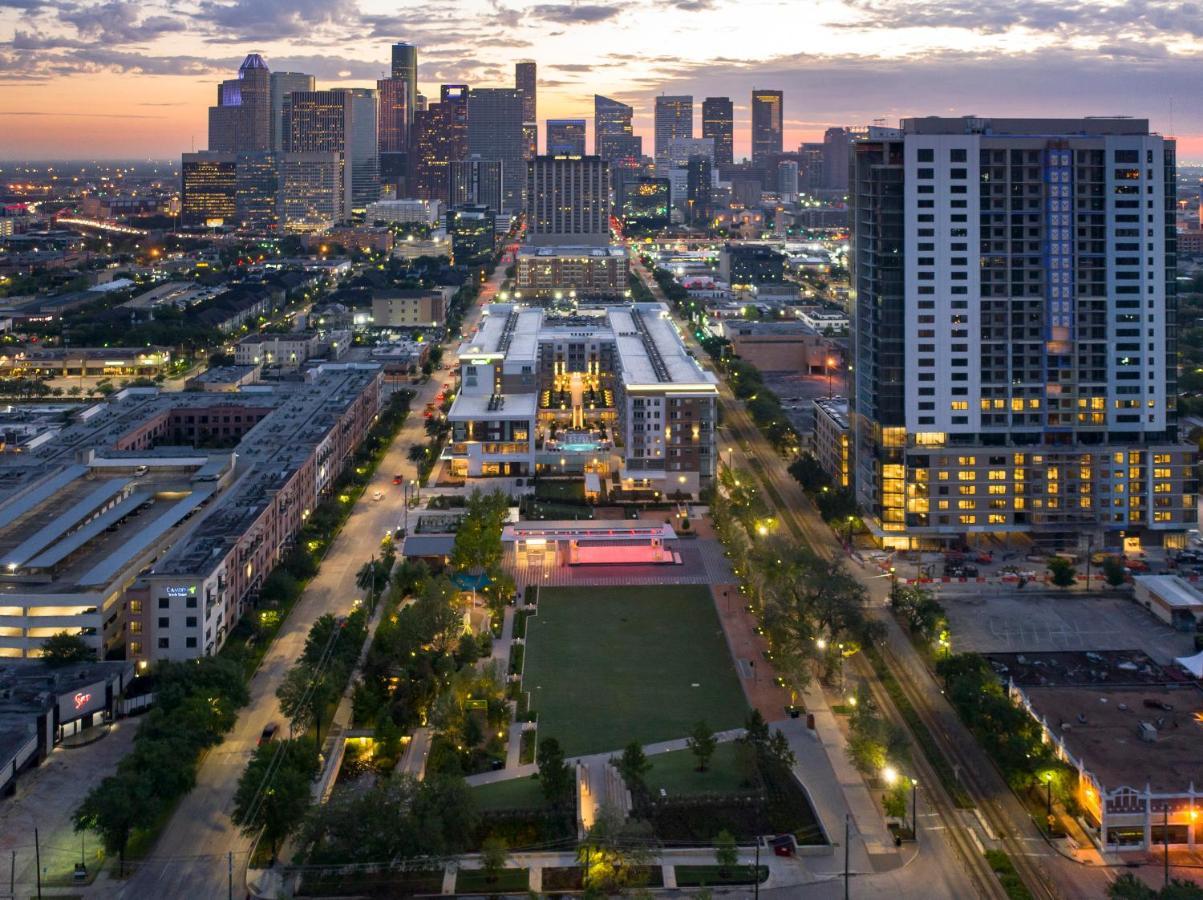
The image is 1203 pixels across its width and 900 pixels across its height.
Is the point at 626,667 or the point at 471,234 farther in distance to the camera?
the point at 471,234

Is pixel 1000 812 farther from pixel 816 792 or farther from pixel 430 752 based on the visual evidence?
pixel 430 752

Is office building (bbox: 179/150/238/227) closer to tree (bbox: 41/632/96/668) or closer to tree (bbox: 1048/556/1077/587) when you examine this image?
tree (bbox: 41/632/96/668)

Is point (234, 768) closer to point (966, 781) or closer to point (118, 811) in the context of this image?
point (118, 811)

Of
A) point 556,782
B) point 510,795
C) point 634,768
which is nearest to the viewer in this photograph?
point 556,782

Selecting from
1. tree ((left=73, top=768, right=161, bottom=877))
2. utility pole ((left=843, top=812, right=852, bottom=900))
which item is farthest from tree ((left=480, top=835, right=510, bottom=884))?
tree ((left=73, top=768, right=161, bottom=877))

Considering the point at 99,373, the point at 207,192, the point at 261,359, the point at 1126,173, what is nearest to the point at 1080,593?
the point at 1126,173

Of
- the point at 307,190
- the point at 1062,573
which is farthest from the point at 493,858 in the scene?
the point at 307,190
